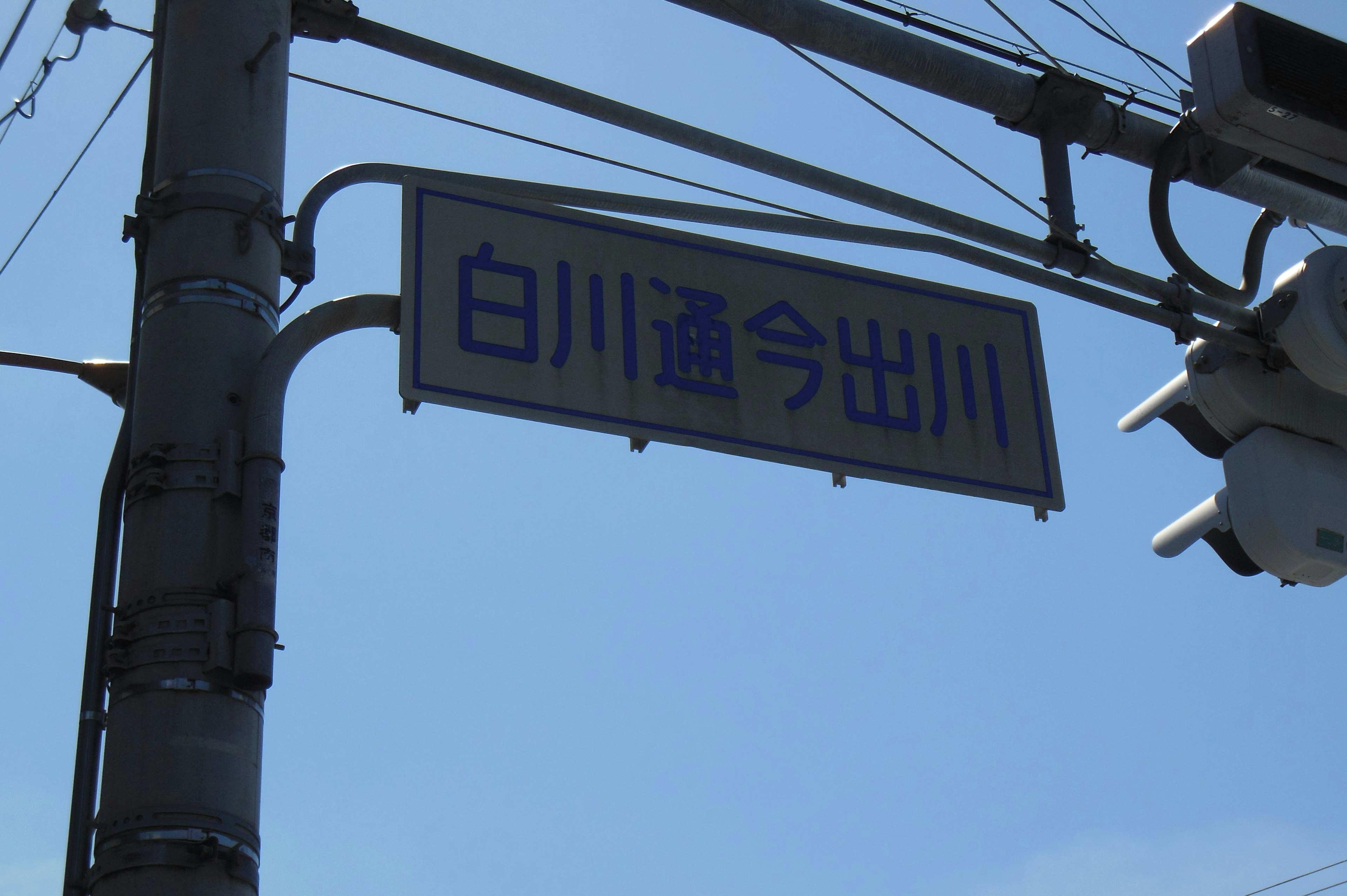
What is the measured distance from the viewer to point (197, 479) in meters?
3.95

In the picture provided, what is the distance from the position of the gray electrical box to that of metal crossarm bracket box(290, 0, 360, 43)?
254 cm

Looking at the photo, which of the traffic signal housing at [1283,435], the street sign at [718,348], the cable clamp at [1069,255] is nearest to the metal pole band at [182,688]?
the street sign at [718,348]

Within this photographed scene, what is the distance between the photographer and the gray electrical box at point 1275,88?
4.43m

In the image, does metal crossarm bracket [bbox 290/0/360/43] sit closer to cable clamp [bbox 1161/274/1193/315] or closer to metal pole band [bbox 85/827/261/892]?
metal pole band [bbox 85/827/261/892]

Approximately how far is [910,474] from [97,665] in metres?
2.52

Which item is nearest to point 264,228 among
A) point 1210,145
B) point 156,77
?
point 156,77

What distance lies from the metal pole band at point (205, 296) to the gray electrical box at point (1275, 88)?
8.86 feet

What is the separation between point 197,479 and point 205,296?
520 millimetres

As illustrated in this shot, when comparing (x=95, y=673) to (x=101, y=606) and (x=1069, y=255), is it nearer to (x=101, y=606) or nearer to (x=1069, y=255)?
(x=101, y=606)

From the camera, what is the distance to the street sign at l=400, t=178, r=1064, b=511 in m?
4.55

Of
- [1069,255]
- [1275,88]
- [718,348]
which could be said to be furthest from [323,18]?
[1069,255]

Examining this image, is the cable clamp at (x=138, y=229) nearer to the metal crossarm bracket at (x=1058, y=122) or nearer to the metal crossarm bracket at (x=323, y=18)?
the metal crossarm bracket at (x=323, y=18)

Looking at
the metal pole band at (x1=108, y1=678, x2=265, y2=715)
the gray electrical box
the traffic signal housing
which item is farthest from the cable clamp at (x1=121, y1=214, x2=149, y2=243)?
the traffic signal housing

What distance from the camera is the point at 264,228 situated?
4293 millimetres
